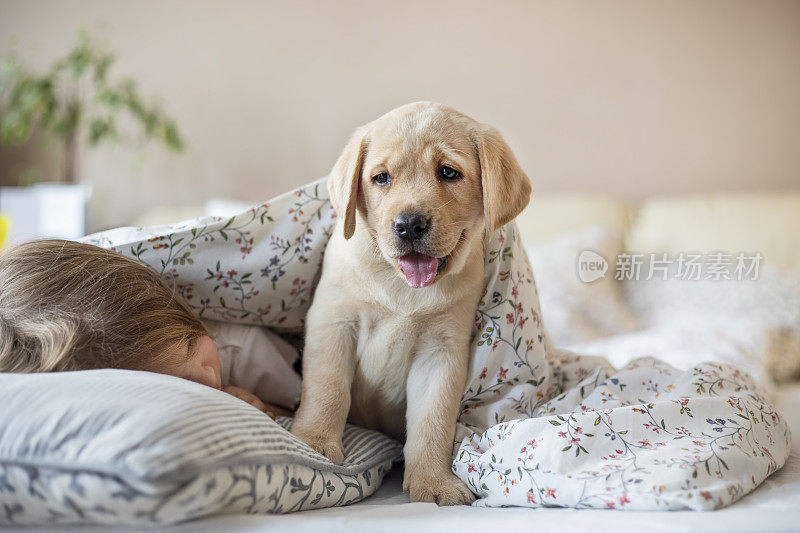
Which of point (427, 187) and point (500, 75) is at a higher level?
point (500, 75)

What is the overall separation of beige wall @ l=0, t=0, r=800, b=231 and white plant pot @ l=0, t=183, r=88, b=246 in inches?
18.6

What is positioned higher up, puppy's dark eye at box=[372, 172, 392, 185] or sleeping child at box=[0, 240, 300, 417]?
puppy's dark eye at box=[372, 172, 392, 185]

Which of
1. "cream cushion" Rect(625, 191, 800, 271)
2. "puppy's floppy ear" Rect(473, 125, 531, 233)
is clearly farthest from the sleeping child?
"cream cushion" Rect(625, 191, 800, 271)

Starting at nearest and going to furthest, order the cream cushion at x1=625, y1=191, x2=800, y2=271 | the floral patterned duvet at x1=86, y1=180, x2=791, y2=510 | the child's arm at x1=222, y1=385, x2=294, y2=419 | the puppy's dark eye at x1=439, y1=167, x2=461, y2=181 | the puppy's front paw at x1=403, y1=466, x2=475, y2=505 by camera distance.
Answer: the floral patterned duvet at x1=86, y1=180, x2=791, y2=510 → the puppy's front paw at x1=403, y1=466, x2=475, y2=505 → the puppy's dark eye at x1=439, y1=167, x2=461, y2=181 → the child's arm at x1=222, y1=385, x2=294, y2=419 → the cream cushion at x1=625, y1=191, x2=800, y2=271

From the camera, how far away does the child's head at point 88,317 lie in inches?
38.9

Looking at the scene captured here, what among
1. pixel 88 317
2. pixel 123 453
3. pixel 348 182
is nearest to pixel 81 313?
pixel 88 317

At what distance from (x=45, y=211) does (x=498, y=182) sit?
7.71ft

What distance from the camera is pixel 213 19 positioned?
3137mm

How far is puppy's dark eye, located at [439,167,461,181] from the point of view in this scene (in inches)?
45.8

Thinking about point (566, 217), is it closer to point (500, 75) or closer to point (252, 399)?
point (500, 75)

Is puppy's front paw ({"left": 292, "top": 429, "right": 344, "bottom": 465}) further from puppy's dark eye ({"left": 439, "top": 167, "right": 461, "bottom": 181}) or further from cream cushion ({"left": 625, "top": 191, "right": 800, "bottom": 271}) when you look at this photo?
A: cream cushion ({"left": 625, "top": 191, "right": 800, "bottom": 271})

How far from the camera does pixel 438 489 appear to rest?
1.07 meters

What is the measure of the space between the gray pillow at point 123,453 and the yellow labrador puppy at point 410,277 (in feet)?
1.01

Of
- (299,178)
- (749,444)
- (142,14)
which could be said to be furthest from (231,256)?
(142,14)
